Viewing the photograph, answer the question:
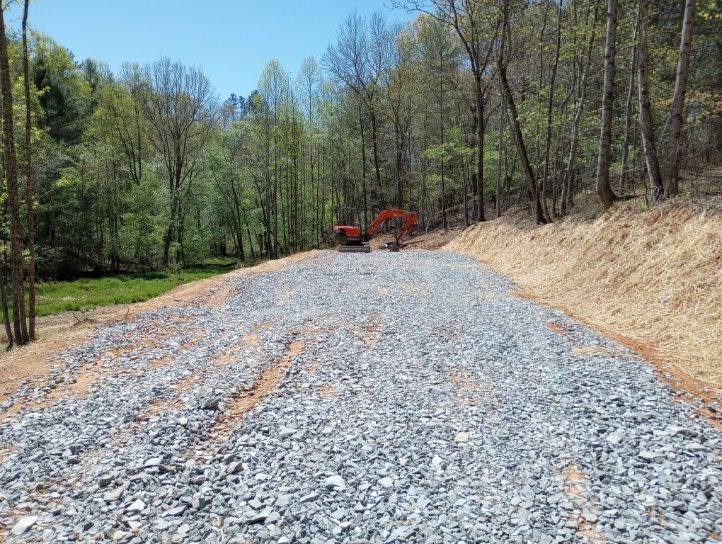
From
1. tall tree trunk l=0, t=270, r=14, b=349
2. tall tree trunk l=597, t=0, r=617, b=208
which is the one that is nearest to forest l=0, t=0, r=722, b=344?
tall tree trunk l=597, t=0, r=617, b=208

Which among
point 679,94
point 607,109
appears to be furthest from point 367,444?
point 607,109

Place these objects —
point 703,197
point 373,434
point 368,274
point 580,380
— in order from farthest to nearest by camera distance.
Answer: point 368,274, point 703,197, point 580,380, point 373,434

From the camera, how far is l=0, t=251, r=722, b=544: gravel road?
352 centimetres

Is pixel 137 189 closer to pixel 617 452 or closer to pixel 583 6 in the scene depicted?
pixel 583 6

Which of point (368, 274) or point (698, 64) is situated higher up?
point (698, 64)

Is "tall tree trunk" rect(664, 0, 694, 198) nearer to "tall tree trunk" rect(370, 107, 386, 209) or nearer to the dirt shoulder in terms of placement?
the dirt shoulder

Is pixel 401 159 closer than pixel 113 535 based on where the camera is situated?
No

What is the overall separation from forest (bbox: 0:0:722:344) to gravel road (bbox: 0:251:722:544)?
8.92 m

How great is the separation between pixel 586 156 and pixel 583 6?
6.83 meters

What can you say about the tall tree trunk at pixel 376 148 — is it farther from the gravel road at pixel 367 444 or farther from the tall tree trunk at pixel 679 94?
the gravel road at pixel 367 444

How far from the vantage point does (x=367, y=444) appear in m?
4.68

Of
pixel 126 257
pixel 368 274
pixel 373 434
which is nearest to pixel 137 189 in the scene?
pixel 126 257

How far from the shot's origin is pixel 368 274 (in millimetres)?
15688

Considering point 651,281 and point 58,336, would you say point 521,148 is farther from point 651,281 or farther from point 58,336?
point 58,336
